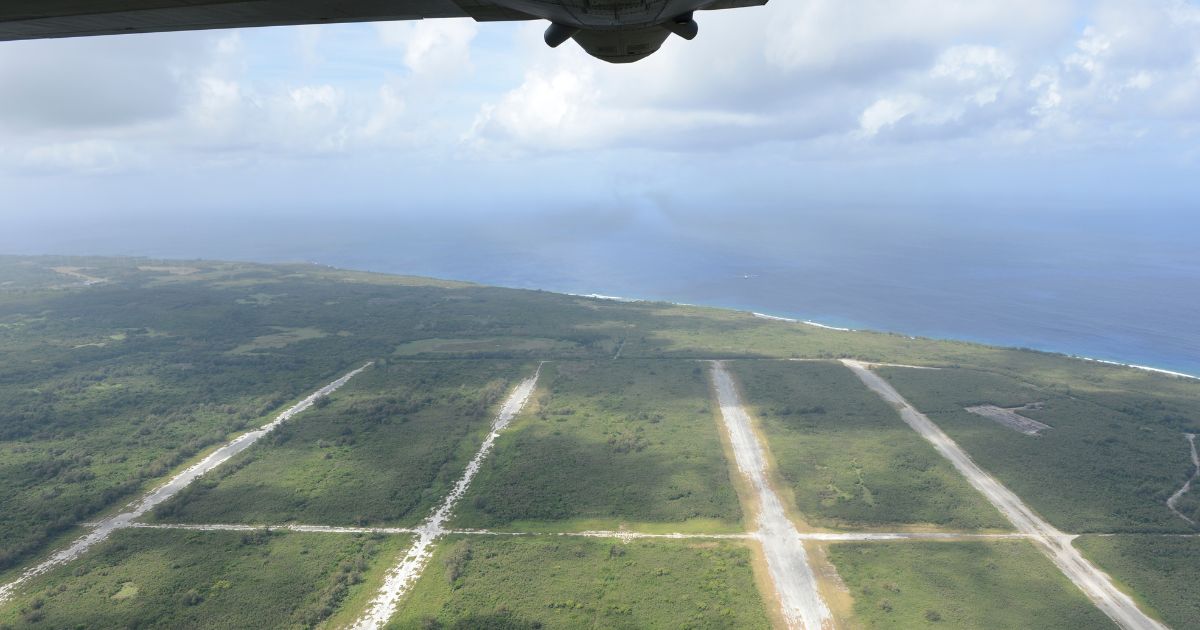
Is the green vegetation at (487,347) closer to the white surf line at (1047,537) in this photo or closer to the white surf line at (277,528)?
the white surf line at (277,528)

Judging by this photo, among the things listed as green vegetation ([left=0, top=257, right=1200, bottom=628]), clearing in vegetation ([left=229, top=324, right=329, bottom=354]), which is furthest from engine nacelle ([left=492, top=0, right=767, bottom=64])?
clearing in vegetation ([left=229, top=324, right=329, bottom=354])

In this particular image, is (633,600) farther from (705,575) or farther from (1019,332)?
(1019,332)

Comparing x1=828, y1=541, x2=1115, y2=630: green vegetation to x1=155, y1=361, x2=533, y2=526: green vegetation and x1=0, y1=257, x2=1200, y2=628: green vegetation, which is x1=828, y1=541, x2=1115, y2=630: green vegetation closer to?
x1=0, y1=257, x2=1200, y2=628: green vegetation

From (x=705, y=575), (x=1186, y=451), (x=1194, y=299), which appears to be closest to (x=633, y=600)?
(x=705, y=575)

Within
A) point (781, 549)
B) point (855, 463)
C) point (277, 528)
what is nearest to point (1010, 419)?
point (855, 463)

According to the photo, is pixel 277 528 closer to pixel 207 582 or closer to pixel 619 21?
pixel 207 582

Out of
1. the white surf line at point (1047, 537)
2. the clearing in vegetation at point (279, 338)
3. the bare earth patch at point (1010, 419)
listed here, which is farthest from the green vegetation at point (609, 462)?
the clearing in vegetation at point (279, 338)
